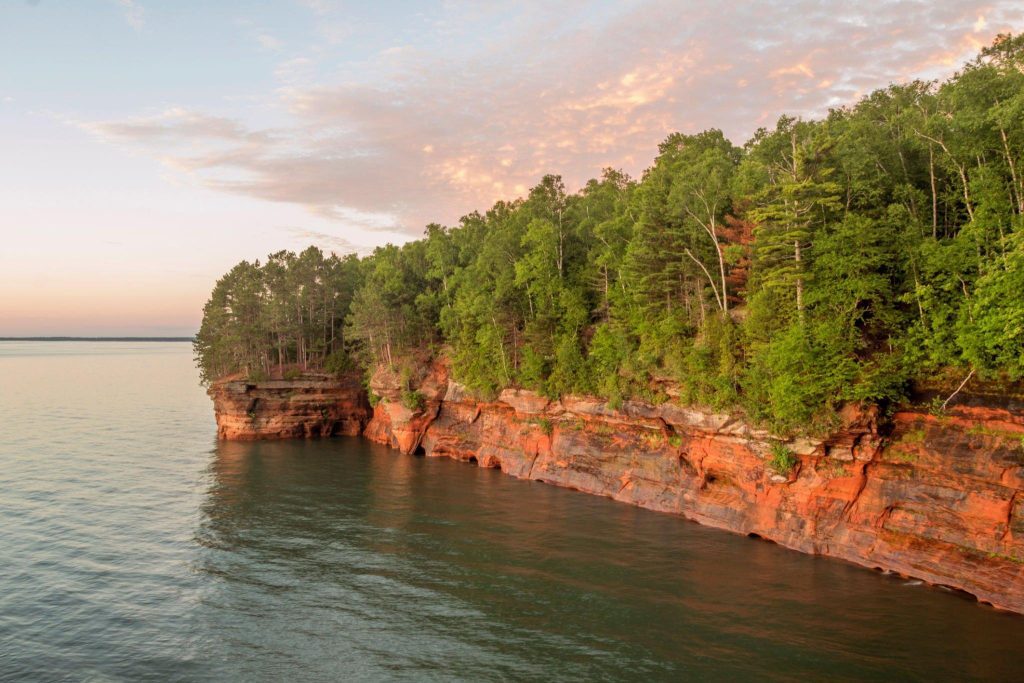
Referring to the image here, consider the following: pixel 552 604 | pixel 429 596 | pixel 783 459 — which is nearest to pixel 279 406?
pixel 429 596

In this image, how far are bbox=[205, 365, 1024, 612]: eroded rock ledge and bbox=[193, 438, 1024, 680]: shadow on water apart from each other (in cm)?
148

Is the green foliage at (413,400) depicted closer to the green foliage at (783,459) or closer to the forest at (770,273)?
the forest at (770,273)

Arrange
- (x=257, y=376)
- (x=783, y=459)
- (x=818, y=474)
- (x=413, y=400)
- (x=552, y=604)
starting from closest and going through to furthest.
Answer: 1. (x=552, y=604)
2. (x=818, y=474)
3. (x=783, y=459)
4. (x=413, y=400)
5. (x=257, y=376)

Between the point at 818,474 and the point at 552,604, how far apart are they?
15.8 metres

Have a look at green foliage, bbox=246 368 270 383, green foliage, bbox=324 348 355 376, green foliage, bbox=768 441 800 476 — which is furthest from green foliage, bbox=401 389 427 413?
green foliage, bbox=768 441 800 476

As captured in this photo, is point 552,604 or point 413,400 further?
point 413,400

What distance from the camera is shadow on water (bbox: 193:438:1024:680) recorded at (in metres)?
20.8

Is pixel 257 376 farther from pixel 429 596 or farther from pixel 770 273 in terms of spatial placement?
pixel 770 273

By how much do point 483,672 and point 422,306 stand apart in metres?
46.6

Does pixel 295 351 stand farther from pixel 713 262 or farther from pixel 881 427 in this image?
pixel 881 427

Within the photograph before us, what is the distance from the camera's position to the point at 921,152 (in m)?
32.4

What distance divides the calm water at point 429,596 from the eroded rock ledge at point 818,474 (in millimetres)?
1379

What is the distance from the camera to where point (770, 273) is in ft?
104

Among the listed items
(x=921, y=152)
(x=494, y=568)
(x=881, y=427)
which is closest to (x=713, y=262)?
(x=921, y=152)
